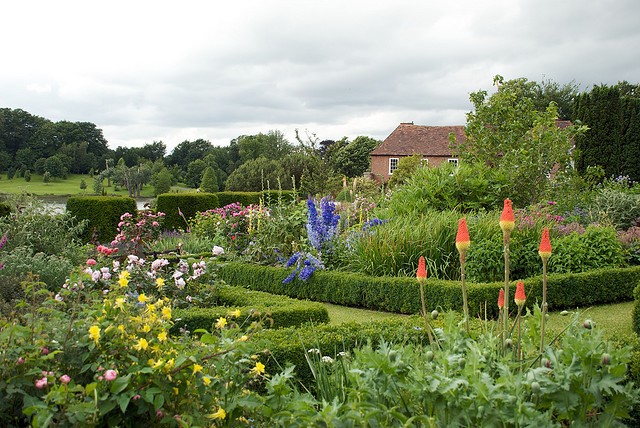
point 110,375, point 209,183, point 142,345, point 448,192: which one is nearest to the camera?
point 110,375

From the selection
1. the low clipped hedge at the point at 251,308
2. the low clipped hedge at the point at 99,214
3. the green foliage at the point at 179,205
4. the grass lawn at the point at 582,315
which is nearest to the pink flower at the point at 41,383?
the low clipped hedge at the point at 251,308

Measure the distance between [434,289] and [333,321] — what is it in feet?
4.17

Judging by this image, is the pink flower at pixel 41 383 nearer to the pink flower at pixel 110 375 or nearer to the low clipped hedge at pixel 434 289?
the pink flower at pixel 110 375

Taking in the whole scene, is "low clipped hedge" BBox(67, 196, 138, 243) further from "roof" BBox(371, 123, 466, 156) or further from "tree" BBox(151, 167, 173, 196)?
"roof" BBox(371, 123, 466, 156)

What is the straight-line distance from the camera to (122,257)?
7.88 metres

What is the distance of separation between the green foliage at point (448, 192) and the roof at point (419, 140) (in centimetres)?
2661

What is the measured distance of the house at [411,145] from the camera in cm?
3747

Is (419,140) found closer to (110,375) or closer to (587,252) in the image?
(587,252)

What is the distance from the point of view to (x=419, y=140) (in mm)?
38688

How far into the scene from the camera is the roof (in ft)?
123

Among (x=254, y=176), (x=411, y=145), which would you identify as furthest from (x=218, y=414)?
(x=411, y=145)

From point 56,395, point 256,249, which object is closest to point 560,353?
point 56,395

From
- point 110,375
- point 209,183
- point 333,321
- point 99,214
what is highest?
point 110,375

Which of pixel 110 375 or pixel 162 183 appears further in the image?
pixel 162 183
